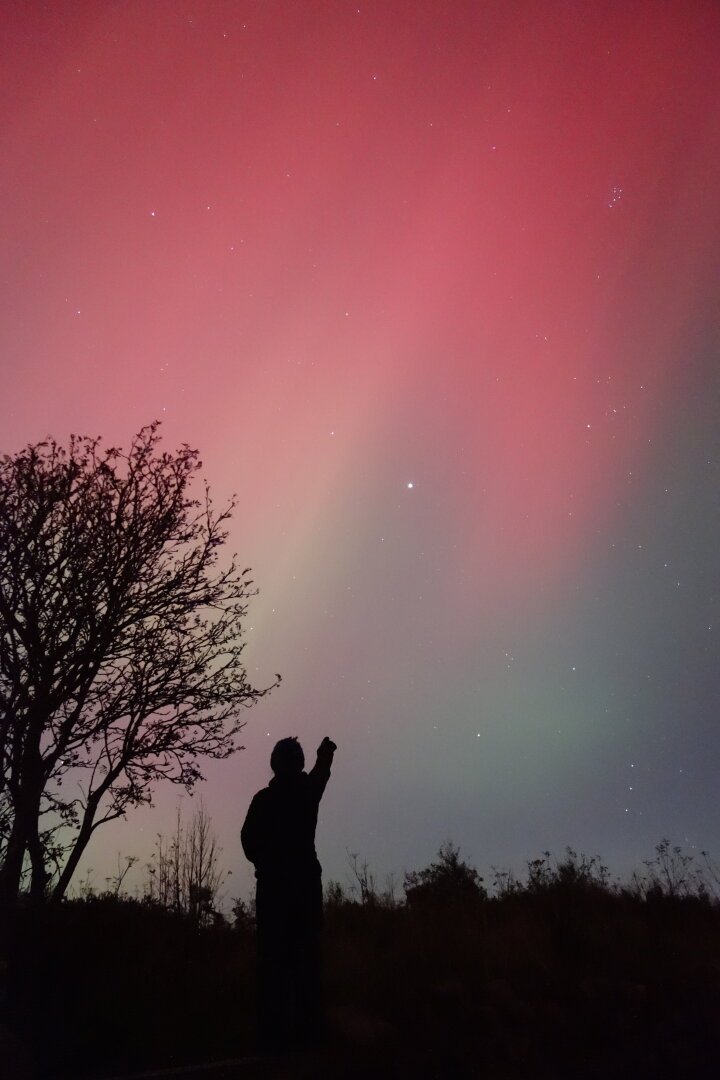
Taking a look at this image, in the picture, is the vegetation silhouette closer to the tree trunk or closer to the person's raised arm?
the tree trunk

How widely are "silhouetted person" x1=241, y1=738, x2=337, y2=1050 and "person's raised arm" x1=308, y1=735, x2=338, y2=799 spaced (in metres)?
0.02

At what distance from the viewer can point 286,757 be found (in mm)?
6801

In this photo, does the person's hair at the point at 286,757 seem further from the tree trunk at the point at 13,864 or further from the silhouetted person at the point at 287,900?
the tree trunk at the point at 13,864

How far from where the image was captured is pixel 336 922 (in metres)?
12.0

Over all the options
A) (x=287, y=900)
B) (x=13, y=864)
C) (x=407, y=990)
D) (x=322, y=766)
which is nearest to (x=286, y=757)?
(x=322, y=766)

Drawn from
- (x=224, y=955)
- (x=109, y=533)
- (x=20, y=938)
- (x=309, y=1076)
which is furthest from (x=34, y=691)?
(x=309, y=1076)

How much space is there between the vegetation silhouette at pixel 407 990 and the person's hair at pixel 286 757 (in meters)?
2.20

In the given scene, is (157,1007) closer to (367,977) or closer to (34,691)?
(367,977)

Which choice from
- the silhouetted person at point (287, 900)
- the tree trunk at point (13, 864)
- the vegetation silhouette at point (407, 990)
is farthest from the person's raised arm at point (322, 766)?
the tree trunk at point (13, 864)

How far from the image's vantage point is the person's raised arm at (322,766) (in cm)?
685

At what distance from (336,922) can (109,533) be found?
7.05 m

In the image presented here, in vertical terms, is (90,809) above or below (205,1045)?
above

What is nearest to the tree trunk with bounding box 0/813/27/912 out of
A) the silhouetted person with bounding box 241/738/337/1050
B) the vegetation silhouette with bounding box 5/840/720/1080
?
the vegetation silhouette with bounding box 5/840/720/1080

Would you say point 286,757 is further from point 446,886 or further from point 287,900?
point 446,886
